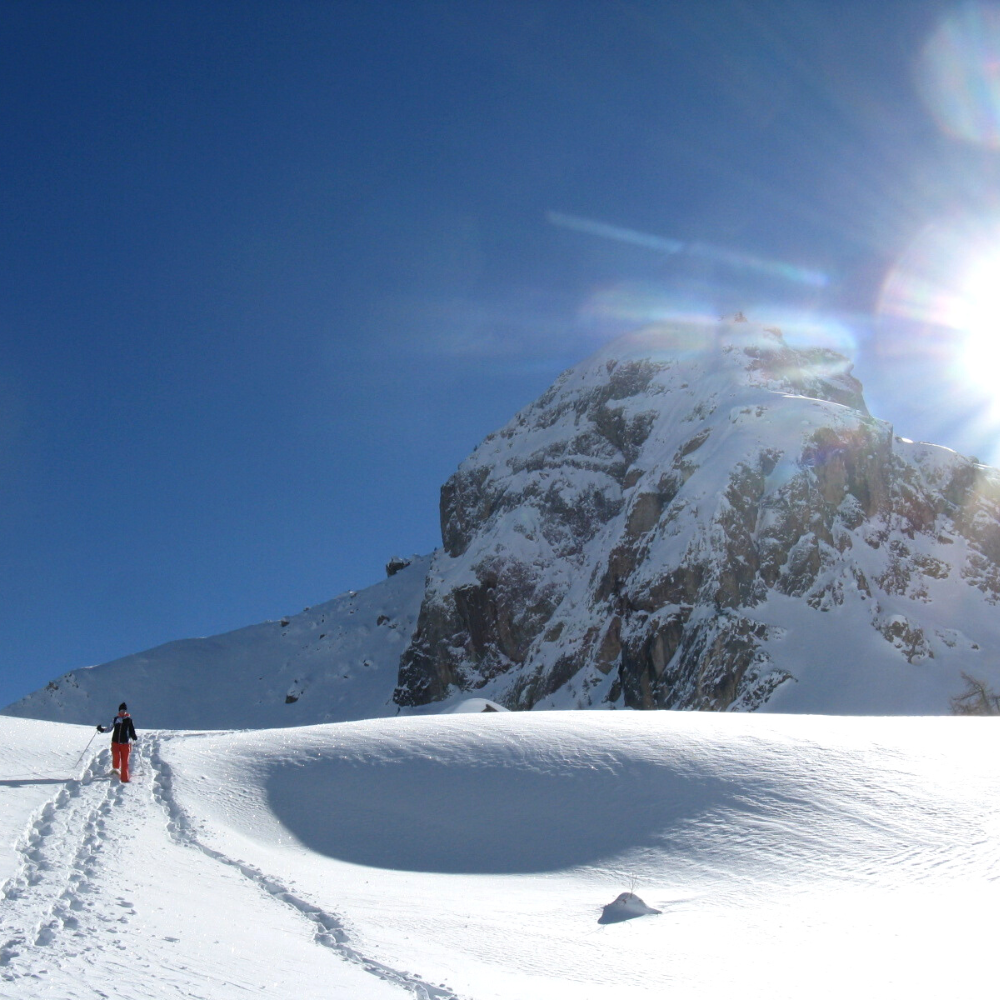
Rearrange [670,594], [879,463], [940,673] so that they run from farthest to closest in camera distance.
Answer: [879,463]
[670,594]
[940,673]

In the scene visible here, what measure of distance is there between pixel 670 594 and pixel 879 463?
23.3m

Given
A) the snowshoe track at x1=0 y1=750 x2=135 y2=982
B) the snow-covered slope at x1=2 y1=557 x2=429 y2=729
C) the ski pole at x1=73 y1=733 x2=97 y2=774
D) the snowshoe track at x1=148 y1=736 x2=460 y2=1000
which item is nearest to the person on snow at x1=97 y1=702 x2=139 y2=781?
the snowshoe track at x1=148 y1=736 x2=460 y2=1000

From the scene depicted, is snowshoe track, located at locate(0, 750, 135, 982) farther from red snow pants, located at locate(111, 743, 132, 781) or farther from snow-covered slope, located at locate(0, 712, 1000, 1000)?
red snow pants, located at locate(111, 743, 132, 781)

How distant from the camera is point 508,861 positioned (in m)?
12.8

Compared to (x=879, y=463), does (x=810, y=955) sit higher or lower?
lower

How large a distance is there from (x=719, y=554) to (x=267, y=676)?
8092 centimetres

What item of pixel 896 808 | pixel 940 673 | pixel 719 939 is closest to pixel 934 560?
pixel 940 673

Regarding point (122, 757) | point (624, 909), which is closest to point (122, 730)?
point (122, 757)

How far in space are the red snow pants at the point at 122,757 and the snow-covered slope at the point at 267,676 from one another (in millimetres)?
99111

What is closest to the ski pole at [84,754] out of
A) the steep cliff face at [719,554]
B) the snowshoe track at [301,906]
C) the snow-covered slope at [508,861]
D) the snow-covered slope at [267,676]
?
the snow-covered slope at [508,861]

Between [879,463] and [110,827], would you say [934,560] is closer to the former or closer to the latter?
[879,463]

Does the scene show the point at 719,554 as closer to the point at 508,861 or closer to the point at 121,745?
the point at 121,745

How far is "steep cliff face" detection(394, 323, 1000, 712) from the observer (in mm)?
67625

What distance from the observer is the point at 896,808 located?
1256 centimetres
